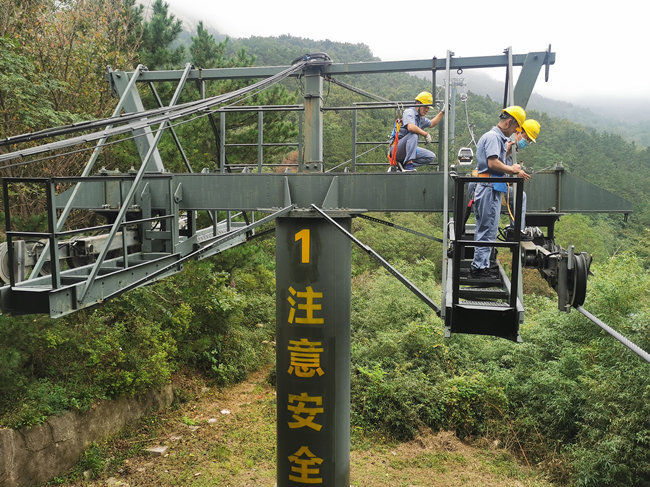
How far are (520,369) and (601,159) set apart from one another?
150 feet

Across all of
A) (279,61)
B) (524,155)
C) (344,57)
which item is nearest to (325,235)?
(524,155)

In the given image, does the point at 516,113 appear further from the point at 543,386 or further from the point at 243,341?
the point at 243,341

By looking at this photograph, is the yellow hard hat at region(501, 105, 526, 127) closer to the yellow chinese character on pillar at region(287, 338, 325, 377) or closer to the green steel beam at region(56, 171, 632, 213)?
the green steel beam at region(56, 171, 632, 213)

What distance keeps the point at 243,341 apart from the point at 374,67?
8.87 meters

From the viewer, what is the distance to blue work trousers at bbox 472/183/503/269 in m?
4.18

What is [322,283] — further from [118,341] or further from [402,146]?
[118,341]

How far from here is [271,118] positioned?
546 inches

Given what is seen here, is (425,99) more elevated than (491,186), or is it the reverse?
(425,99)

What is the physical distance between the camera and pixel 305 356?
5.28 m

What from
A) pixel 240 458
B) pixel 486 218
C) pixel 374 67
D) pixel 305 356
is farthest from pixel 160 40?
pixel 486 218

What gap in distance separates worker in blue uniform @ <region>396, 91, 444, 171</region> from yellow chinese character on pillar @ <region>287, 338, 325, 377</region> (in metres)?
2.96

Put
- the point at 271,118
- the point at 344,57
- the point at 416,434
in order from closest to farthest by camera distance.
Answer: the point at 416,434 < the point at 271,118 < the point at 344,57

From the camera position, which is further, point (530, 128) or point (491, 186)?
point (530, 128)

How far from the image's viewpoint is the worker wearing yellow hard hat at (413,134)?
21.7 ft
